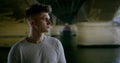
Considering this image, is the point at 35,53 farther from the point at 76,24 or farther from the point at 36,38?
the point at 76,24

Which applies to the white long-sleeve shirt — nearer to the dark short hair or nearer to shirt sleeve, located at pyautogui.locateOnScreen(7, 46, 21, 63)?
shirt sleeve, located at pyautogui.locateOnScreen(7, 46, 21, 63)

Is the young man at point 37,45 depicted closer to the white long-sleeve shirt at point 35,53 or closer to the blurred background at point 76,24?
the white long-sleeve shirt at point 35,53

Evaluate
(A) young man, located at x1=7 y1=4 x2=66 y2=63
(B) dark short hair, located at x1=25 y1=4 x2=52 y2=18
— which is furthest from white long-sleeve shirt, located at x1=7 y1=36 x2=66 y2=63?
(B) dark short hair, located at x1=25 y1=4 x2=52 y2=18

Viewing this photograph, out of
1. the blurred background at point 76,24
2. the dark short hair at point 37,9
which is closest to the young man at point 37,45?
the dark short hair at point 37,9

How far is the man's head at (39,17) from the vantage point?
41.7 inches

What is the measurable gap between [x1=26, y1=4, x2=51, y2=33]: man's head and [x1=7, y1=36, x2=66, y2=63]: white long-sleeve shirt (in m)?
0.06

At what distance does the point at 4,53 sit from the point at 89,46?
45.6 inches

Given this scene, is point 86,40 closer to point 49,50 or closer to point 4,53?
point 4,53

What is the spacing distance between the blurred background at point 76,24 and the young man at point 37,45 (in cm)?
248

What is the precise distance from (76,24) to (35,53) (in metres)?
2.69

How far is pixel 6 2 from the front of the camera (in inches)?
146

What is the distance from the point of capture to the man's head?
106cm

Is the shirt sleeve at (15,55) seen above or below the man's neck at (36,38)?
below

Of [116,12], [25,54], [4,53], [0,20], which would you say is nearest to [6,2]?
[0,20]
